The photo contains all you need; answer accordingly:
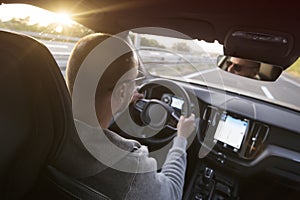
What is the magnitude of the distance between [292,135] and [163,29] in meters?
1.44

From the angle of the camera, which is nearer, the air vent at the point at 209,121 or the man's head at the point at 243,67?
the man's head at the point at 243,67

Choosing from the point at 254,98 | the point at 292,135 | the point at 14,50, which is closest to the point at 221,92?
the point at 254,98

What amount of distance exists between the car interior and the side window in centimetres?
5

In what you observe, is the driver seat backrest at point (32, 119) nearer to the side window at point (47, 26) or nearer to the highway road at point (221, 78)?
the side window at point (47, 26)

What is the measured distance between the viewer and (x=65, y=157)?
1.31m

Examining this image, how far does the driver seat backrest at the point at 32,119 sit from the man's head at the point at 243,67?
114cm

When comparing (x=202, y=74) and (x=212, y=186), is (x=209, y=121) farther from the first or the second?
(x=202, y=74)

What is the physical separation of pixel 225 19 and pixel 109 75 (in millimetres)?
679

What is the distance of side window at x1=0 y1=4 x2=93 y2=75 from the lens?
2061mm

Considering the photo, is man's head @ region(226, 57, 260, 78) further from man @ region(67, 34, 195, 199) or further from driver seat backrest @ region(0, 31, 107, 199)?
driver seat backrest @ region(0, 31, 107, 199)

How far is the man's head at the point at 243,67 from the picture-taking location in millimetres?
1944

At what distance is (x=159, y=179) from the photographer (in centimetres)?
158

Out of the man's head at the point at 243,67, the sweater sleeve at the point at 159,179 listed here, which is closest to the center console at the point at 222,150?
the man's head at the point at 243,67

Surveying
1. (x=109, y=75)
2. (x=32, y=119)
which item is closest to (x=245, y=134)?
(x=109, y=75)
